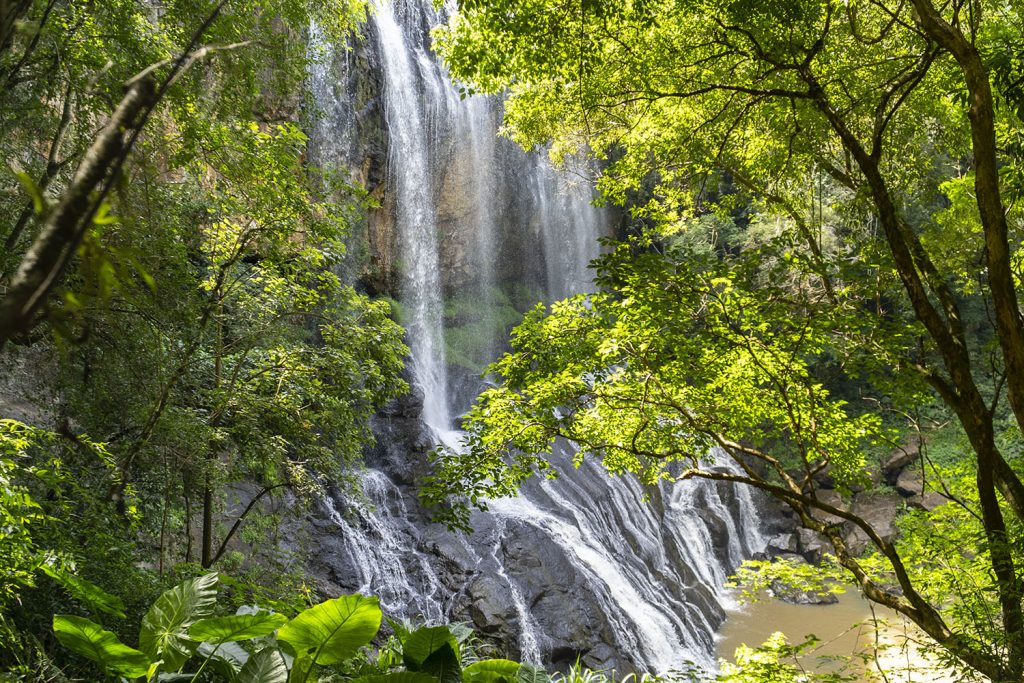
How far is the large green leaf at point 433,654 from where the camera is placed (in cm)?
334

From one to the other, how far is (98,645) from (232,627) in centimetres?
53

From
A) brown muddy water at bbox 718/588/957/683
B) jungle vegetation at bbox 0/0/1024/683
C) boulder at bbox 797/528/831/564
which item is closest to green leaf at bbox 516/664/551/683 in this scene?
jungle vegetation at bbox 0/0/1024/683

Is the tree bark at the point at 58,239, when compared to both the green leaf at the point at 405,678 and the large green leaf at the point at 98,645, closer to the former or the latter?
the green leaf at the point at 405,678

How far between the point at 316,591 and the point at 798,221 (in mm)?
7137

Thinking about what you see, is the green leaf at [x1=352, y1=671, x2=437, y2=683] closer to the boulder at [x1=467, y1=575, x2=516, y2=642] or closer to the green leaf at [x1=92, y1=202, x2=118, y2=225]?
the green leaf at [x1=92, y1=202, x2=118, y2=225]

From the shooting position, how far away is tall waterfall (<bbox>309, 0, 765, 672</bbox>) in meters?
9.89

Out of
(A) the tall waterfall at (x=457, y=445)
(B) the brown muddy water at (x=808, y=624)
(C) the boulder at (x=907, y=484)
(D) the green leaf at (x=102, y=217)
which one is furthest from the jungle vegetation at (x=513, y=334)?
(C) the boulder at (x=907, y=484)

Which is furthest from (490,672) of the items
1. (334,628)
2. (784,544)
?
(784,544)

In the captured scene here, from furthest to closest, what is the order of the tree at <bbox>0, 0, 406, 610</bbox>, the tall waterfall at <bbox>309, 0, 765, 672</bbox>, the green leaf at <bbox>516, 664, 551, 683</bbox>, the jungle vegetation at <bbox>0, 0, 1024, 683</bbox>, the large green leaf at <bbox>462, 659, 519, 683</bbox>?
1. the tall waterfall at <bbox>309, 0, 765, 672</bbox>
2. the tree at <bbox>0, 0, 406, 610</bbox>
3. the green leaf at <bbox>516, 664, 551, 683</bbox>
4. the large green leaf at <bbox>462, 659, 519, 683</bbox>
5. the jungle vegetation at <bbox>0, 0, 1024, 683</bbox>

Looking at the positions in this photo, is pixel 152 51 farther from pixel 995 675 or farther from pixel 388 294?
pixel 388 294

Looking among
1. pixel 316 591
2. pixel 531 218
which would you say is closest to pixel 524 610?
pixel 316 591

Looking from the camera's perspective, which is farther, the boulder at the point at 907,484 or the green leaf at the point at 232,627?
the boulder at the point at 907,484

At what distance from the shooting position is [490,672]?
377 centimetres

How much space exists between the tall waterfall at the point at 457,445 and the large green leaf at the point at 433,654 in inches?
139
